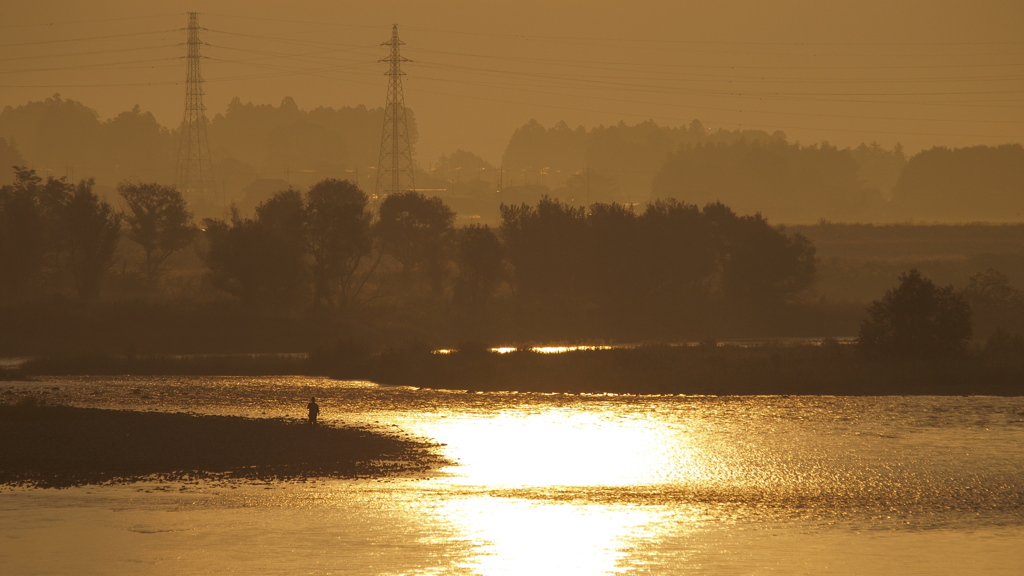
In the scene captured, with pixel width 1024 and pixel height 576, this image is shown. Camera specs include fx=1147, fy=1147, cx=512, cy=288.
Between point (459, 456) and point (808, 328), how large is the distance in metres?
76.1

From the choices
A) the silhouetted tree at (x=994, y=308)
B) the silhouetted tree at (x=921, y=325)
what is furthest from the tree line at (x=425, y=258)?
the silhouetted tree at (x=921, y=325)

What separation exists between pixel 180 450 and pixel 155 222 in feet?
289

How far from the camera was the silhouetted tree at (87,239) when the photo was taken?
357 feet

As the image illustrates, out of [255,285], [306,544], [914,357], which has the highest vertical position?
[255,285]

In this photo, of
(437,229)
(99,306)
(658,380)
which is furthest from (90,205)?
(658,380)

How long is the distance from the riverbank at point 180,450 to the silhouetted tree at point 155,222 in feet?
253

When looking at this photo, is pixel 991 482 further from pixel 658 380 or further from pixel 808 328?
pixel 808 328

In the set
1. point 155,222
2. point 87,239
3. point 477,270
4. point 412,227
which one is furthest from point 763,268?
point 87,239

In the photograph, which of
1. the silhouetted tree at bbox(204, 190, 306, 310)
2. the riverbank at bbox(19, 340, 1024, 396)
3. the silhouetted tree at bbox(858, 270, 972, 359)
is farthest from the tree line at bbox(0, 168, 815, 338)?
the silhouetted tree at bbox(858, 270, 972, 359)

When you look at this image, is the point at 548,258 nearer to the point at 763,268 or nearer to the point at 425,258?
the point at 425,258

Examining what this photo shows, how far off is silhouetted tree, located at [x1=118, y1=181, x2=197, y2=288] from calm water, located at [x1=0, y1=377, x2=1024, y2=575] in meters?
79.1

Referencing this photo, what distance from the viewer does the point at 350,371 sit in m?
78.6

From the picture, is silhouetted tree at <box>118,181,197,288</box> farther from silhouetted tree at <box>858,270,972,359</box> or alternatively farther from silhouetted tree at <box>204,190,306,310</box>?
silhouetted tree at <box>858,270,972,359</box>

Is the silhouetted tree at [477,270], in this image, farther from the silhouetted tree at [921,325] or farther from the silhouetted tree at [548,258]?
the silhouetted tree at [921,325]
